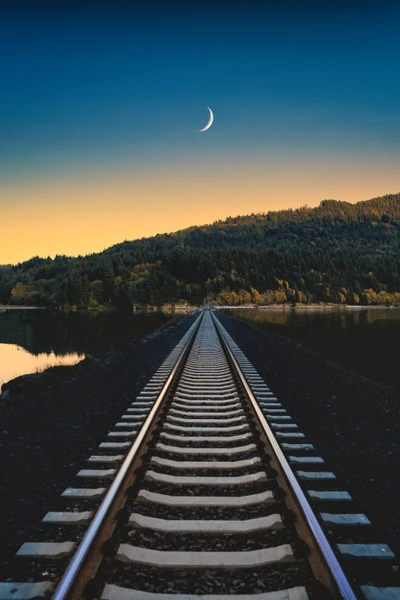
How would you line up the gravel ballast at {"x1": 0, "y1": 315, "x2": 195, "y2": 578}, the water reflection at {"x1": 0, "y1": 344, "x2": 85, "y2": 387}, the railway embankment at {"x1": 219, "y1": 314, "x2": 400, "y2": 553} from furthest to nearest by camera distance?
the water reflection at {"x1": 0, "y1": 344, "x2": 85, "y2": 387}, the railway embankment at {"x1": 219, "y1": 314, "x2": 400, "y2": 553}, the gravel ballast at {"x1": 0, "y1": 315, "x2": 195, "y2": 578}

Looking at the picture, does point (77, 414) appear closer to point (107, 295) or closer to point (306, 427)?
point (306, 427)

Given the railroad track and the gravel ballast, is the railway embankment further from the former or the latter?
the gravel ballast

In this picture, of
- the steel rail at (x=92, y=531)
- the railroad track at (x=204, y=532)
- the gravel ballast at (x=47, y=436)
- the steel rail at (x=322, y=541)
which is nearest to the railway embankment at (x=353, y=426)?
the railroad track at (x=204, y=532)

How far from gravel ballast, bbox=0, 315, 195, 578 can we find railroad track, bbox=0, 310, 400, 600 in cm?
39

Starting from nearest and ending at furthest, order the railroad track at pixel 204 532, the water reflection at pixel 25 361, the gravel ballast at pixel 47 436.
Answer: the railroad track at pixel 204 532 < the gravel ballast at pixel 47 436 < the water reflection at pixel 25 361

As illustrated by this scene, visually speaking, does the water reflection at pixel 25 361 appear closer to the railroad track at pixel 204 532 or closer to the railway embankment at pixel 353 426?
the railway embankment at pixel 353 426

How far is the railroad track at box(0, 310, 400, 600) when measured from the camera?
10.2 feet

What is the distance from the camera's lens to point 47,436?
7.95 meters

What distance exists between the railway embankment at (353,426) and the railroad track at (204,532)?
44cm

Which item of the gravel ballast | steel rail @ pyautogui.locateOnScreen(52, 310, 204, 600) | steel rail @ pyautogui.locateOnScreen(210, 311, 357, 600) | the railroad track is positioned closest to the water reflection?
the gravel ballast

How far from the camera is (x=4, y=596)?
317 centimetres

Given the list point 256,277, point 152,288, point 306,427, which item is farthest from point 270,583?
point 256,277

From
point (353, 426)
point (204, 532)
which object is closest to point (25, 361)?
point (353, 426)

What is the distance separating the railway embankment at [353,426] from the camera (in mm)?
5250
